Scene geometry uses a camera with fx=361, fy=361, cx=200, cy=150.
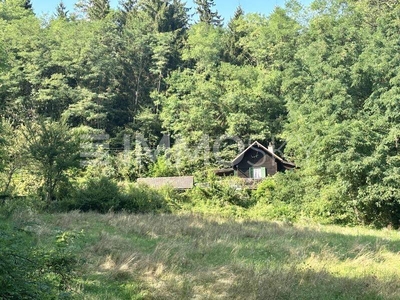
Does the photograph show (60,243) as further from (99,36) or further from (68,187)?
(99,36)

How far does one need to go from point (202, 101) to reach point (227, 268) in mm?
36310

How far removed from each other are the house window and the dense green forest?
305 cm

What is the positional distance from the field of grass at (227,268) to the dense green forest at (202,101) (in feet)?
39.5

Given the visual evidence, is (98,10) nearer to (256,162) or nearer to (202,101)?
(202,101)

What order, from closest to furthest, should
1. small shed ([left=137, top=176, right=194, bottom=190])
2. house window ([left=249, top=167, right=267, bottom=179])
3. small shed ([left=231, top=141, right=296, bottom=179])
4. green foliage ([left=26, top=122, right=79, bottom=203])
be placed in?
1. green foliage ([left=26, top=122, right=79, bottom=203])
2. small shed ([left=137, top=176, right=194, bottom=190])
3. house window ([left=249, top=167, right=267, bottom=179])
4. small shed ([left=231, top=141, right=296, bottom=179])

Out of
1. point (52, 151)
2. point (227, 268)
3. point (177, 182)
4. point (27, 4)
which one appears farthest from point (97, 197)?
point (27, 4)

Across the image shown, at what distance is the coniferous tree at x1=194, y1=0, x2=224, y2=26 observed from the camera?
186 feet

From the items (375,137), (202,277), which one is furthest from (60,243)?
(375,137)

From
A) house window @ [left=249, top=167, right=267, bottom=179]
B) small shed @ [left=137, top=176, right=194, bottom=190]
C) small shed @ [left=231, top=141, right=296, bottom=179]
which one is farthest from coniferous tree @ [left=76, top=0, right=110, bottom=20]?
house window @ [left=249, top=167, right=267, bottom=179]

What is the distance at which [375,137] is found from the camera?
79.5ft

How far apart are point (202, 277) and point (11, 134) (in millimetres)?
22256

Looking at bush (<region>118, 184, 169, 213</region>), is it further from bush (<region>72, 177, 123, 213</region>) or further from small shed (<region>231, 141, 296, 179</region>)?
small shed (<region>231, 141, 296, 179</region>)

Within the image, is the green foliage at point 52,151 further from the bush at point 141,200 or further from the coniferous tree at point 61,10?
the coniferous tree at point 61,10

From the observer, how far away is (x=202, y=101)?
1686 inches
